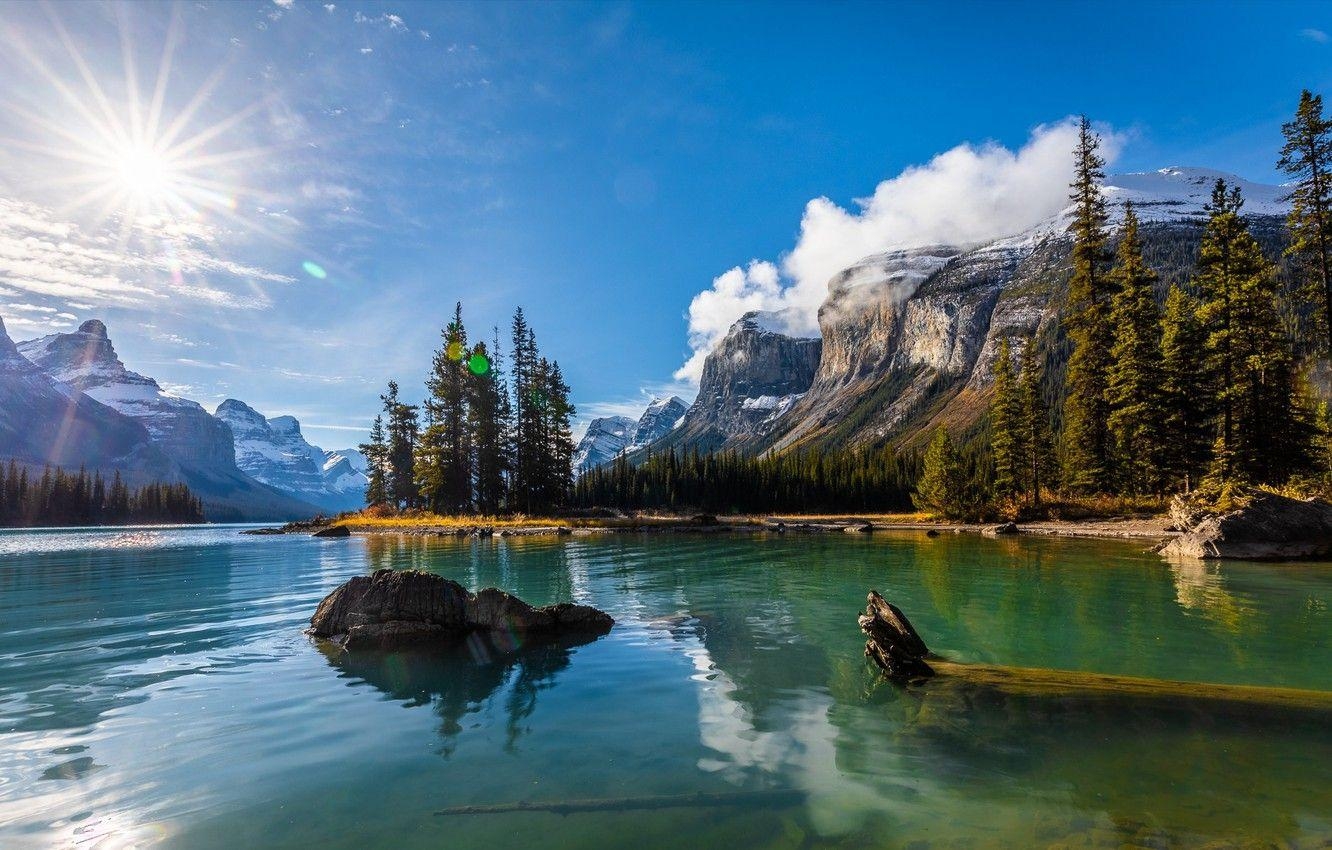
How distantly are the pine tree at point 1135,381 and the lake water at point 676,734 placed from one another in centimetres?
3112

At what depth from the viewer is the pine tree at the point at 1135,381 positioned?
44594 millimetres

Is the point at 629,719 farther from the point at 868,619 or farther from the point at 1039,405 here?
the point at 1039,405

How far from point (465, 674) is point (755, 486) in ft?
397

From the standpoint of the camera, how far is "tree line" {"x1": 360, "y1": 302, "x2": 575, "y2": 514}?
75.9 meters

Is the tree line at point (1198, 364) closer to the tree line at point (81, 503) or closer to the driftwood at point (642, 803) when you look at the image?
the driftwood at point (642, 803)

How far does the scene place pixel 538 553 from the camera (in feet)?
125

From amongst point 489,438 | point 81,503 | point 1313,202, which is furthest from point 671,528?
point 81,503

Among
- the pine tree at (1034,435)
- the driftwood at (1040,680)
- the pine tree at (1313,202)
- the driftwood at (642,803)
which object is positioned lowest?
the driftwood at (1040,680)

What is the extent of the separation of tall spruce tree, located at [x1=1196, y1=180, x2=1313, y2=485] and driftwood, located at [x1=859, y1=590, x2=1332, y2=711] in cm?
3553

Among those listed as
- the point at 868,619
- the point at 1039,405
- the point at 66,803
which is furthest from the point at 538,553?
the point at 1039,405

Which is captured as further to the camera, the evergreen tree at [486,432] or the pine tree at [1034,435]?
the evergreen tree at [486,432]

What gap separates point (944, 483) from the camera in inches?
2677

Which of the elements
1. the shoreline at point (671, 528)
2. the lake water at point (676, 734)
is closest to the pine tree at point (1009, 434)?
the shoreline at point (671, 528)

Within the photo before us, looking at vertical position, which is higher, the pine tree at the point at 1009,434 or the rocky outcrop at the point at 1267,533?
the pine tree at the point at 1009,434
